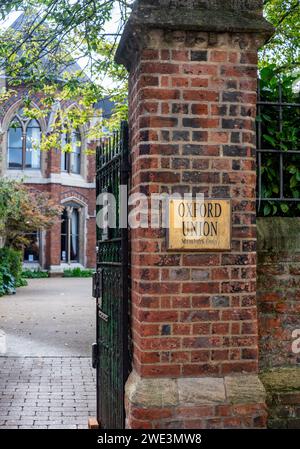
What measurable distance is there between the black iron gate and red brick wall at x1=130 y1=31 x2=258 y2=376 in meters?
0.24

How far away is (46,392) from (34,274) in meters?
23.6

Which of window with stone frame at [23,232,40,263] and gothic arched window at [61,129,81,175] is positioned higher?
gothic arched window at [61,129,81,175]

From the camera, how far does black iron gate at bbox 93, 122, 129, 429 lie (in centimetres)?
376

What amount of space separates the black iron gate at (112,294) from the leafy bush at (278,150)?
1.04m

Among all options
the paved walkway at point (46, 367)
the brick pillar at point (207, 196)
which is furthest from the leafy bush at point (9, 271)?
the brick pillar at point (207, 196)

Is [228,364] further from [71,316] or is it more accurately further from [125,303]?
[71,316]

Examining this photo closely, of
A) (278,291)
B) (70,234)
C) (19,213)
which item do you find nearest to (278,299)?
(278,291)

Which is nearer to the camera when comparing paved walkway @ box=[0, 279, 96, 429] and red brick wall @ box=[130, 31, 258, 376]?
red brick wall @ box=[130, 31, 258, 376]

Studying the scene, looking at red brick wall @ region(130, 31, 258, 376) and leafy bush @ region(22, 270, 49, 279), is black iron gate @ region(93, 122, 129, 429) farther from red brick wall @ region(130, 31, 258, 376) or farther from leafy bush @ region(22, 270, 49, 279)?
leafy bush @ region(22, 270, 49, 279)

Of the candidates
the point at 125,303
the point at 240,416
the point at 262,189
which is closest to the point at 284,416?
the point at 240,416

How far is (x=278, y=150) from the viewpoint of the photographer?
4.01 meters

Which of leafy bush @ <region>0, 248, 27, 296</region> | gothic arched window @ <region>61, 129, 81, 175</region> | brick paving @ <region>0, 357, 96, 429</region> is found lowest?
brick paving @ <region>0, 357, 96, 429</region>

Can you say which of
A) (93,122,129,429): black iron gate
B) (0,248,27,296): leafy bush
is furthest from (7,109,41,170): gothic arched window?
(93,122,129,429): black iron gate

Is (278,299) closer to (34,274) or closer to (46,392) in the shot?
(46,392)
